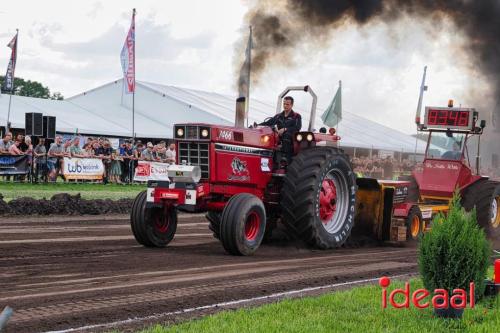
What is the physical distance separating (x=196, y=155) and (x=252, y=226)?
1231 mm

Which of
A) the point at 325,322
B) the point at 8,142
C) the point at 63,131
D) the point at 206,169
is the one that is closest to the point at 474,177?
the point at 206,169

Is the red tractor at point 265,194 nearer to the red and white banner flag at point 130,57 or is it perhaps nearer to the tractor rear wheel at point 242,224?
the tractor rear wheel at point 242,224

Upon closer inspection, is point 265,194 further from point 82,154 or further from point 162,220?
point 82,154

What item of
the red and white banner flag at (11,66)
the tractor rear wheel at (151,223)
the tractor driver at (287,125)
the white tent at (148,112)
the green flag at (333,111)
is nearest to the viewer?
the tractor rear wheel at (151,223)

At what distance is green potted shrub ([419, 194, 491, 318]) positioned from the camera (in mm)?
5668

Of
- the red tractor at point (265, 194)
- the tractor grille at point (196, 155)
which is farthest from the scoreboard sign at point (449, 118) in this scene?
the tractor grille at point (196, 155)

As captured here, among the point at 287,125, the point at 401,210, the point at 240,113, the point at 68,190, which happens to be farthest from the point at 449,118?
the point at 68,190

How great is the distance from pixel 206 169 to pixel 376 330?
16.3ft

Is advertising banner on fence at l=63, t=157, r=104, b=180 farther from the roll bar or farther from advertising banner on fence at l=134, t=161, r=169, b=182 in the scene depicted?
the roll bar

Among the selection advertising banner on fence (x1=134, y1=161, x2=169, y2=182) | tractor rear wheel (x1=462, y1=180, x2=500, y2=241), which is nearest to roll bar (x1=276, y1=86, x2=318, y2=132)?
tractor rear wheel (x1=462, y1=180, x2=500, y2=241)

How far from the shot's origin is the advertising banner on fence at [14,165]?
20.5m

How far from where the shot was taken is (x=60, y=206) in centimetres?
1520

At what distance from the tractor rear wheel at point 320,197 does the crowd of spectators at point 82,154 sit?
11975mm

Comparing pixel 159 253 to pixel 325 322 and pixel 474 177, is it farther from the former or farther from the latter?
pixel 474 177
